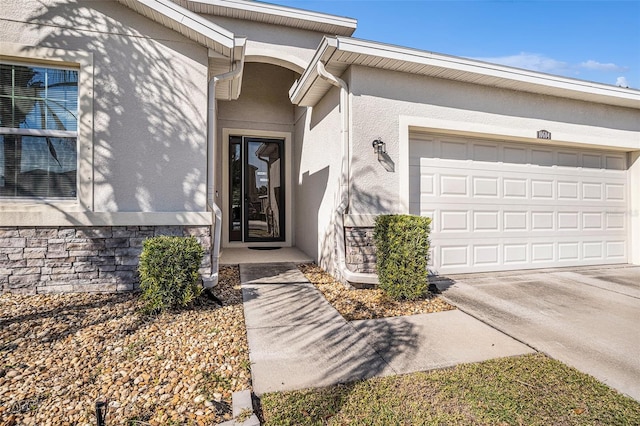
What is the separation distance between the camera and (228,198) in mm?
8289

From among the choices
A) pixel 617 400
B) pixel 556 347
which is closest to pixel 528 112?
pixel 556 347

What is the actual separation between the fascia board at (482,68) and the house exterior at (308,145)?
29 millimetres

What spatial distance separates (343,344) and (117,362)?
6.36 feet

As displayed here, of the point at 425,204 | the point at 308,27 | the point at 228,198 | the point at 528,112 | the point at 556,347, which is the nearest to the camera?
the point at 556,347

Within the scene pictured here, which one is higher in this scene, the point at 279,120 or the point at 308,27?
the point at 308,27

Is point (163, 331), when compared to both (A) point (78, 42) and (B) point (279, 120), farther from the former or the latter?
(B) point (279, 120)

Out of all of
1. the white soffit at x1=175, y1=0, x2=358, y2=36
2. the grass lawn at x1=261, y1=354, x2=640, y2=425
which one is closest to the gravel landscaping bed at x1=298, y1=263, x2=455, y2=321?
the grass lawn at x1=261, y1=354, x2=640, y2=425

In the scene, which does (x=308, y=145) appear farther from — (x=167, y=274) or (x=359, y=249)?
(x=167, y=274)

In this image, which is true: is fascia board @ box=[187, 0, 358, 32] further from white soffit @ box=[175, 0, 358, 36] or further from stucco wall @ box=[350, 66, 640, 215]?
stucco wall @ box=[350, 66, 640, 215]

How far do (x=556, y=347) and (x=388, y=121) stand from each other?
3.62 m

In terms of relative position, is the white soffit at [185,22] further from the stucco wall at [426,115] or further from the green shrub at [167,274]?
the green shrub at [167,274]

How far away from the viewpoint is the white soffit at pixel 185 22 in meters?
4.29

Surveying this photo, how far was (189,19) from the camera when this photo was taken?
4359 millimetres

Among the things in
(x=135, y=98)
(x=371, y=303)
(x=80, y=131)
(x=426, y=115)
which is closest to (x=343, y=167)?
(x=426, y=115)
